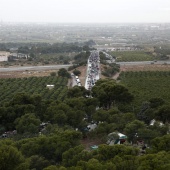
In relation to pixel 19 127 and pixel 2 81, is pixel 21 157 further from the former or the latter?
pixel 2 81

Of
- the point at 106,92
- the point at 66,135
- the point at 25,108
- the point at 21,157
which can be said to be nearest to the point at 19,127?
the point at 25,108

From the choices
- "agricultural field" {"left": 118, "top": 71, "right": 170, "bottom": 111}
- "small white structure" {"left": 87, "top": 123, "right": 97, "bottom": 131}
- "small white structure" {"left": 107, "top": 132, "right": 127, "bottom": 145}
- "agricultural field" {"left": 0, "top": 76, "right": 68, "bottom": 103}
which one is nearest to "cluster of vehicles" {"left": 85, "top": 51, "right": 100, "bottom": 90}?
"agricultural field" {"left": 0, "top": 76, "right": 68, "bottom": 103}

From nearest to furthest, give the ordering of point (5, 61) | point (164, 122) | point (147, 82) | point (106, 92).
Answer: point (164, 122) < point (106, 92) < point (147, 82) < point (5, 61)

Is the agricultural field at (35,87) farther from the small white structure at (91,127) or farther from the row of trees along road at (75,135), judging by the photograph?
the small white structure at (91,127)

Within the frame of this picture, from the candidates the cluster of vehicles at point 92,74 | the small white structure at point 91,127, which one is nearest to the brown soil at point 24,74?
the cluster of vehicles at point 92,74

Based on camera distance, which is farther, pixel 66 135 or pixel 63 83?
pixel 63 83

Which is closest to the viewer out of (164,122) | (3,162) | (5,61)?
(3,162)

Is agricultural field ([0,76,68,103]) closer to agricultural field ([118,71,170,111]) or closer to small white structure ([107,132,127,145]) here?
agricultural field ([118,71,170,111])

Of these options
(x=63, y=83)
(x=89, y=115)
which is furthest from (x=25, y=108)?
(x=63, y=83)
